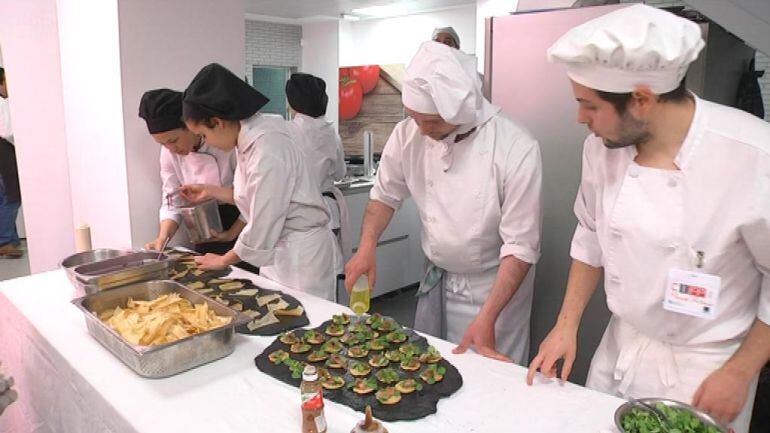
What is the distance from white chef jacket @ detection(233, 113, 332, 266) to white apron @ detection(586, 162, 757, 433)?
1202 mm

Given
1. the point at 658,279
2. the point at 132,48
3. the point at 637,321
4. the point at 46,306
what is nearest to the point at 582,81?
the point at 658,279

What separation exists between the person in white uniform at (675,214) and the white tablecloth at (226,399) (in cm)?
11

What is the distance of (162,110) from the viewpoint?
7.43 ft

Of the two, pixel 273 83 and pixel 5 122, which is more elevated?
pixel 273 83

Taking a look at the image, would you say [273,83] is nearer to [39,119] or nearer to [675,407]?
[39,119]

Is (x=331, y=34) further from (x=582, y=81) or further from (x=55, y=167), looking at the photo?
(x=582, y=81)

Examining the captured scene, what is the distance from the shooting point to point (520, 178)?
5.65ft

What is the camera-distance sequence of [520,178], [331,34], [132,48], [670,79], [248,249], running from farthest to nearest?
[331,34] < [132,48] < [248,249] < [520,178] < [670,79]

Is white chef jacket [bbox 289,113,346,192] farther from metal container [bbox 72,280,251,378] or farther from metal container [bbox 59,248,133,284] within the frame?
metal container [bbox 72,280,251,378]

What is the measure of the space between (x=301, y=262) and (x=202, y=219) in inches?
21.3

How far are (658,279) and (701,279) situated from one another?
9cm

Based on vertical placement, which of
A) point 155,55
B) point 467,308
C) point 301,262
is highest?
point 155,55

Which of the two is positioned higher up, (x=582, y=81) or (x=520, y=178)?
(x=582, y=81)

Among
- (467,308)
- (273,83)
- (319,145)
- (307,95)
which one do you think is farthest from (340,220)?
(273,83)
